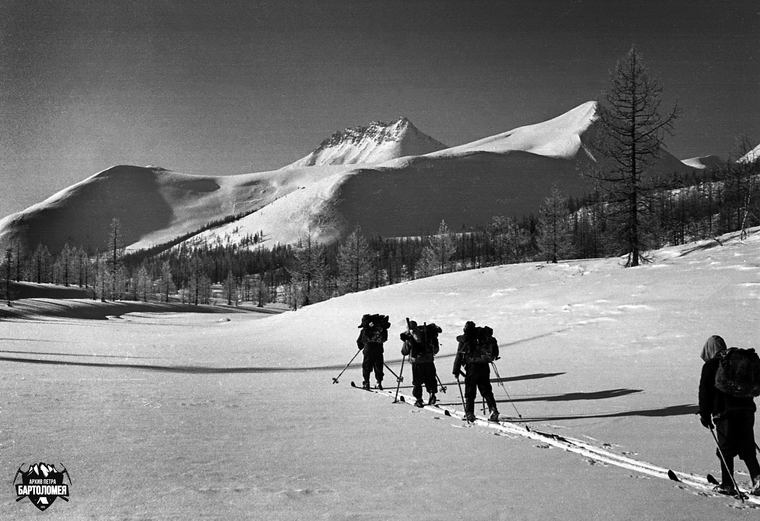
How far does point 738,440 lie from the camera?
6.66 metres

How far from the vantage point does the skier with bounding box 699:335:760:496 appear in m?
6.51

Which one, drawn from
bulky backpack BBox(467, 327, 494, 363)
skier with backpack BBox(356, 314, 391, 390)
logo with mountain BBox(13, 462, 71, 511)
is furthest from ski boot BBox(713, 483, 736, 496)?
skier with backpack BBox(356, 314, 391, 390)

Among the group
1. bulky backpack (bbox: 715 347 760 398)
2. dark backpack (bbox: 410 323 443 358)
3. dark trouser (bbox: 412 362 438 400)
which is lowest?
dark trouser (bbox: 412 362 438 400)

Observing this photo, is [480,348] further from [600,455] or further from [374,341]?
[374,341]

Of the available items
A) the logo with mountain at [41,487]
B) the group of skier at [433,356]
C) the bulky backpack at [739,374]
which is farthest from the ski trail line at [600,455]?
the logo with mountain at [41,487]

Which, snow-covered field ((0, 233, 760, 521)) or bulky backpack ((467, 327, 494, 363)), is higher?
bulky backpack ((467, 327, 494, 363))

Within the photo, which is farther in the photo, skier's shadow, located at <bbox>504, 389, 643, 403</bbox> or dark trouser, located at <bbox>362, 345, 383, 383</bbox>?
dark trouser, located at <bbox>362, 345, 383, 383</bbox>

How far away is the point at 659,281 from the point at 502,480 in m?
22.9

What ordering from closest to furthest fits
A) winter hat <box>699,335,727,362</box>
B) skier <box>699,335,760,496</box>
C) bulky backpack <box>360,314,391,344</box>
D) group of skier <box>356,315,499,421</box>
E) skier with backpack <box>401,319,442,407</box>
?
1. skier <box>699,335,760,496</box>
2. winter hat <box>699,335,727,362</box>
3. group of skier <box>356,315,499,421</box>
4. skier with backpack <box>401,319,442,407</box>
5. bulky backpack <box>360,314,391,344</box>

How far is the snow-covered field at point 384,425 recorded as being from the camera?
220 inches

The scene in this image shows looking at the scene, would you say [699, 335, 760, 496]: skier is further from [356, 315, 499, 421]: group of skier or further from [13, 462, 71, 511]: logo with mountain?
[13, 462, 71, 511]: logo with mountain

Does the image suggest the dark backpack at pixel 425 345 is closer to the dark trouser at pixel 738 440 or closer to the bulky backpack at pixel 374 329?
the bulky backpack at pixel 374 329

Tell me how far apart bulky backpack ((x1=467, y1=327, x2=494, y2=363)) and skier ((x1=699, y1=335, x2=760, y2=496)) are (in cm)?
438

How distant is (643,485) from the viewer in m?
6.47
